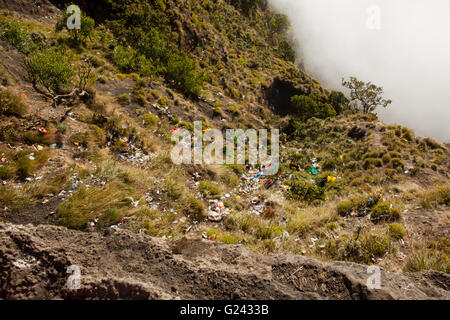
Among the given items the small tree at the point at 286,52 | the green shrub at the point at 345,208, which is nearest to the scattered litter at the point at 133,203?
the green shrub at the point at 345,208

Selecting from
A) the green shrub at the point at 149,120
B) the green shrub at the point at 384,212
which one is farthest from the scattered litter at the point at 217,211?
the green shrub at the point at 149,120

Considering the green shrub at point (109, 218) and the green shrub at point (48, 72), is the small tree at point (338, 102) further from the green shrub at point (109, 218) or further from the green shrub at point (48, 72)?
the green shrub at point (109, 218)

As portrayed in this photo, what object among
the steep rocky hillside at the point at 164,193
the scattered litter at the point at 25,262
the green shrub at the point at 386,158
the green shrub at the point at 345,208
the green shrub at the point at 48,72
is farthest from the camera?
the green shrub at the point at 386,158

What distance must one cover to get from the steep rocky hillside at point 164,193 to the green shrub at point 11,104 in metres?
0.03

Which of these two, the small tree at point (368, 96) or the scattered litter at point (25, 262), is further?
the small tree at point (368, 96)

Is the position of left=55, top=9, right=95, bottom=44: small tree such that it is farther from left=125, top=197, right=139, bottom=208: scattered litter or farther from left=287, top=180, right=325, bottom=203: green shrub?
left=287, top=180, right=325, bottom=203: green shrub

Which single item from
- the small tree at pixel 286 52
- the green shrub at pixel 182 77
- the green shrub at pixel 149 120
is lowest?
the green shrub at pixel 149 120

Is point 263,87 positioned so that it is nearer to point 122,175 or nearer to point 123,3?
point 123,3

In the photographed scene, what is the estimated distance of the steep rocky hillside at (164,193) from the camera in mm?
2811

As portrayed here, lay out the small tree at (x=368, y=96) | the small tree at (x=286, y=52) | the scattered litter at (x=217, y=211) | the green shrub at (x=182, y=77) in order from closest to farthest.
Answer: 1. the scattered litter at (x=217, y=211)
2. the green shrub at (x=182, y=77)
3. the small tree at (x=368, y=96)
4. the small tree at (x=286, y=52)

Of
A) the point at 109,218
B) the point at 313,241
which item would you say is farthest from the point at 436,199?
the point at 109,218

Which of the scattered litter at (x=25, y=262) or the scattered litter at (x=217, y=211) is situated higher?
the scattered litter at (x=217, y=211)

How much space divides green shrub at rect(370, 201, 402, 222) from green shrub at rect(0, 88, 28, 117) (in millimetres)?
9938

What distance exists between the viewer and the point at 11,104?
5875 mm
